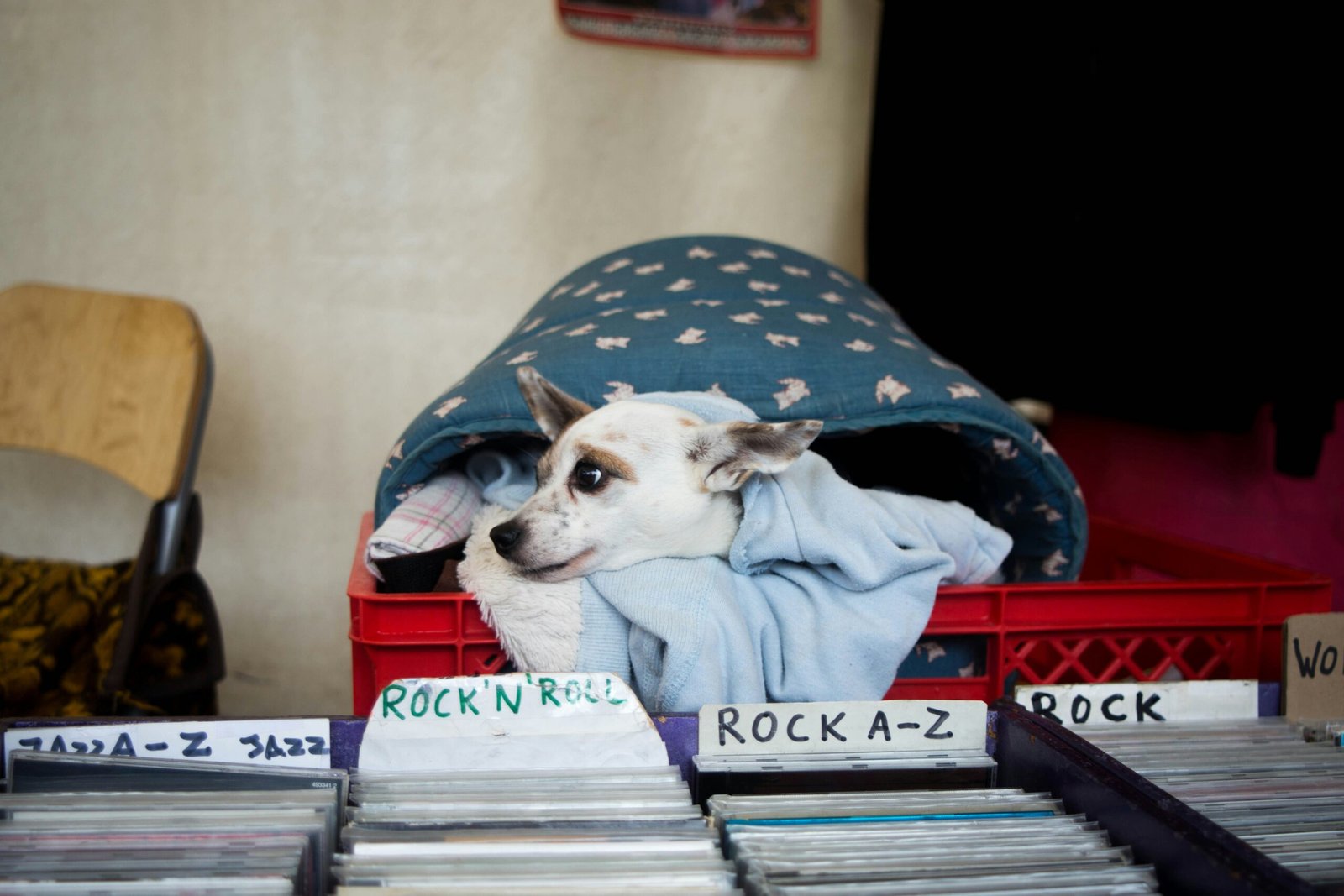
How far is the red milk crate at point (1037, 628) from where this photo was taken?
0.76 metres

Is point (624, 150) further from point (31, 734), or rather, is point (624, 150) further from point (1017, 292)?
point (31, 734)

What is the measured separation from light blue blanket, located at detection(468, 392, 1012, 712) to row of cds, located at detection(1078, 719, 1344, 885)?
0.18 meters

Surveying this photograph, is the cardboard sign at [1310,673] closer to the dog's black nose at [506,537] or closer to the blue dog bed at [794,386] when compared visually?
the blue dog bed at [794,386]

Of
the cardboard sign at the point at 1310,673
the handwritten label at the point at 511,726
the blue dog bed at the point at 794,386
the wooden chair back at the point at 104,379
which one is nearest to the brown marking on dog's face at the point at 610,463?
the blue dog bed at the point at 794,386

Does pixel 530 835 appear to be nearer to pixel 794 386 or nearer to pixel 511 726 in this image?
pixel 511 726

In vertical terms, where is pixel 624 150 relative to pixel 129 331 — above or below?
above

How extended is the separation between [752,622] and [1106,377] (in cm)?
101

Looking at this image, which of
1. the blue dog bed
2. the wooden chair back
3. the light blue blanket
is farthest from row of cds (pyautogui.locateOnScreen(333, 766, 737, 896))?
the wooden chair back

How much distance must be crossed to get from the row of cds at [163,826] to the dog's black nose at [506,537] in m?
0.28

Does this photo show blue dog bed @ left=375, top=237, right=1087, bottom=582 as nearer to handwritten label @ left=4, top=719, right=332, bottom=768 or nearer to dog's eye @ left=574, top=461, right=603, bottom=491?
dog's eye @ left=574, top=461, right=603, bottom=491

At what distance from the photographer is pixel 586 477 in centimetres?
81

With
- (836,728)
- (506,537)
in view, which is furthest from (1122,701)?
(506,537)

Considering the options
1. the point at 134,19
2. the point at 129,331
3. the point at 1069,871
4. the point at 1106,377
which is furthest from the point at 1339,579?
the point at 134,19

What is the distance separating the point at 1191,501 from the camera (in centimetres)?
171
